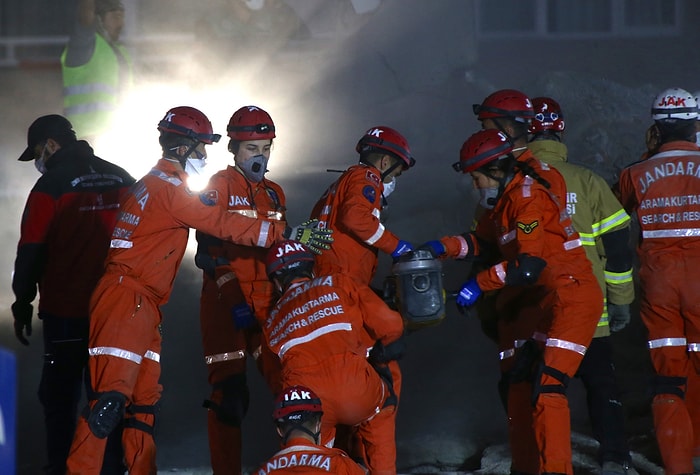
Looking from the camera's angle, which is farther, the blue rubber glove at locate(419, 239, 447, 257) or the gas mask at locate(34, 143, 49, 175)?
the gas mask at locate(34, 143, 49, 175)

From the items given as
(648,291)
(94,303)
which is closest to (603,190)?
(648,291)

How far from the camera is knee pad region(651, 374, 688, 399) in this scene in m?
6.07

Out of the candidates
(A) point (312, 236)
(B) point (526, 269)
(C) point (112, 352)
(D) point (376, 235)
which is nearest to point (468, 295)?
(B) point (526, 269)

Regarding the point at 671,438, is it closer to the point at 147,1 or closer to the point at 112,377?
the point at 112,377

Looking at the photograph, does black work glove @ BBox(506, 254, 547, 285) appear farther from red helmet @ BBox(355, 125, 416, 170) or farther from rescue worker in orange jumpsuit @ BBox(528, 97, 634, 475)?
red helmet @ BBox(355, 125, 416, 170)

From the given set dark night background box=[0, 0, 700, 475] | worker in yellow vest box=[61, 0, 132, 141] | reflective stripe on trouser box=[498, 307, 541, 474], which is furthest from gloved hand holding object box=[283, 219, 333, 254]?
worker in yellow vest box=[61, 0, 132, 141]

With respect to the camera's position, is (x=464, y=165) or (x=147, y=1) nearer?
(x=464, y=165)

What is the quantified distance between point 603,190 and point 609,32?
329 centimetres

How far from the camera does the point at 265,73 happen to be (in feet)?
31.1

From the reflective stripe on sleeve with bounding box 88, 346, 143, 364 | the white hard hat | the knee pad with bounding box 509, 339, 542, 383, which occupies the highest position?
the white hard hat

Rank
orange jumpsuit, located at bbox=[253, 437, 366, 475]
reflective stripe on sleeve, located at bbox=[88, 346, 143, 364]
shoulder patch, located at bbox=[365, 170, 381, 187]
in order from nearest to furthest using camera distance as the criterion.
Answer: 1. orange jumpsuit, located at bbox=[253, 437, 366, 475]
2. reflective stripe on sleeve, located at bbox=[88, 346, 143, 364]
3. shoulder patch, located at bbox=[365, 170, 381, 187]

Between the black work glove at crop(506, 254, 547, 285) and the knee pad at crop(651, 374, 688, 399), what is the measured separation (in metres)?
0.95

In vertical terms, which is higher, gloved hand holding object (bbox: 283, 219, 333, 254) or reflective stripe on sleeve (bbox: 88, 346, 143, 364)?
gloved hand holding object (bbox: 283, 219, 333, 254)

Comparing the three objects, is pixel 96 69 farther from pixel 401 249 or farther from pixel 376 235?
pixel 401 249
